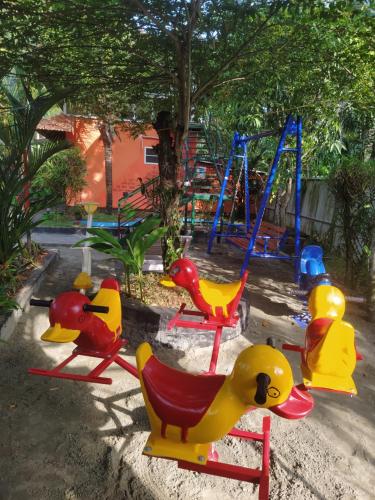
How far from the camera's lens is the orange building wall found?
12.4m

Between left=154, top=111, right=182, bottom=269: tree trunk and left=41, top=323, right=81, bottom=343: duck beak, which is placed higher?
left=154, top=111, right=182, bottom=269: tree trunk

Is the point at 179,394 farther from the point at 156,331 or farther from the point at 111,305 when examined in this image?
the point at 156,331

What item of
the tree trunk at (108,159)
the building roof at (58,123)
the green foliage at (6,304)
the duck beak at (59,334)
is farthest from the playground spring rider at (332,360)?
the building roof at (58,123)

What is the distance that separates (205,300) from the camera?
8.21ft

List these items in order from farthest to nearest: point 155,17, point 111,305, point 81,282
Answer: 1. point 155,17
2. point 81,282
3. point 111,305

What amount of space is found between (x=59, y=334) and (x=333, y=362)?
1.33 m

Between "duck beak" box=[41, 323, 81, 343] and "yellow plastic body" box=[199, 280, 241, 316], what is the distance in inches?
40.9

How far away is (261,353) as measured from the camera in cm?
126

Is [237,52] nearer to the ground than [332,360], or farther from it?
farther from it

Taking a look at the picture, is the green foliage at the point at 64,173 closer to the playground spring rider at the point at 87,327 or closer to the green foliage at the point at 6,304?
the green foliage at the point at 6,304

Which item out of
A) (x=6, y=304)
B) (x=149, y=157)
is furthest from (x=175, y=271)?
(x=149, y=157)

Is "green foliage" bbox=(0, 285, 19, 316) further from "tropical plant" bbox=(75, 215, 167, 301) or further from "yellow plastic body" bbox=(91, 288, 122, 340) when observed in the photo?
"yellow plastic body" bbox=(91, 288, 122, 340)

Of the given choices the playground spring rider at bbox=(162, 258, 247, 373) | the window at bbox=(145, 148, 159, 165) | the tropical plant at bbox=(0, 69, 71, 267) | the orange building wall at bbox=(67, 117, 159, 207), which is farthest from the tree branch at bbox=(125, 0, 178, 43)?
the window at bbox=(145, 148, 159, 165)

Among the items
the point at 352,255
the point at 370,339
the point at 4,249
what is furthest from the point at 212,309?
the point at 352,255
